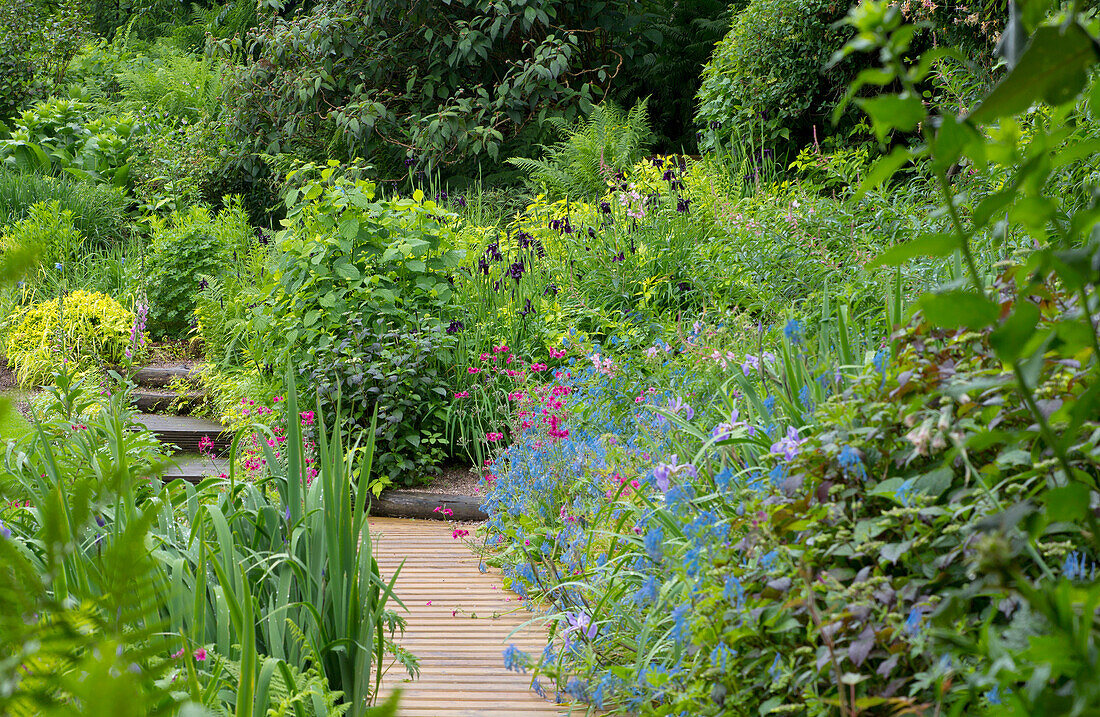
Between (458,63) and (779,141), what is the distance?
3.55 meters

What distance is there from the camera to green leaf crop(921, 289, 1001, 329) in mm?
665

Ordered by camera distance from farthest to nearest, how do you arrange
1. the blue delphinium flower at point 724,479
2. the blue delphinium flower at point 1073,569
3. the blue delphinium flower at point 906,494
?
1. the blue delphinium flower at point 724,479
2. the blue delphinium flower at point 906,494
3. the blue delphinium flower at point 1073,569

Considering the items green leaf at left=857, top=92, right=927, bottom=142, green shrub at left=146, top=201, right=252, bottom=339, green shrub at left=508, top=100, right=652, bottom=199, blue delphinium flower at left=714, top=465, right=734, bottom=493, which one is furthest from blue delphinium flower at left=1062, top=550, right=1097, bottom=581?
green shrub at left=146, top=201, right=252, bottom=339

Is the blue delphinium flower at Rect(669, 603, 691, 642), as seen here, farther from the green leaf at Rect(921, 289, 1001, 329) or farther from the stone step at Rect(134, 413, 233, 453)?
the stone step at Rect(134, 413, 233, 453)

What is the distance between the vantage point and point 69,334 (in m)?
6.20

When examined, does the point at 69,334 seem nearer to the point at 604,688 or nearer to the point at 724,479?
the point at 604,688

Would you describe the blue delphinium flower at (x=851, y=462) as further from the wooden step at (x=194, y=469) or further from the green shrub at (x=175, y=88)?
the green shrub at (x=175, y=88)

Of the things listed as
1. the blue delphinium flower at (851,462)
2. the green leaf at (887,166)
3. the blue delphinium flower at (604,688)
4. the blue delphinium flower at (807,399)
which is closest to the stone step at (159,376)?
the blue delphinium flower at (604,688)

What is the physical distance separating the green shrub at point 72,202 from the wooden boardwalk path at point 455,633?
619 centimetres

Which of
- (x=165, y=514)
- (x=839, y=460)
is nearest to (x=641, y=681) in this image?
(x=839, y=460)

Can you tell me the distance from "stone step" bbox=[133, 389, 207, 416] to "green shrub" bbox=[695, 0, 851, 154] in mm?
4708

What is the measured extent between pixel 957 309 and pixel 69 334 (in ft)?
22.2

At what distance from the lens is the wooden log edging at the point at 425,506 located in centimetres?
439

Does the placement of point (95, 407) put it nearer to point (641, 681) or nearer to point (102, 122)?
point (641, 681)
